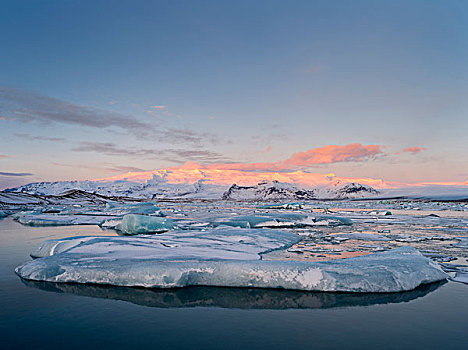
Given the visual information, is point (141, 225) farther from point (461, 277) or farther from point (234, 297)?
point (461, 277)

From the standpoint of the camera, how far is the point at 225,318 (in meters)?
3.83

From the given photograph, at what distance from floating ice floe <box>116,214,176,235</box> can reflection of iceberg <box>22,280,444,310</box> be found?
6.77 metres

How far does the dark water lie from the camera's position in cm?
320

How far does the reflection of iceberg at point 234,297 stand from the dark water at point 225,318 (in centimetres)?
1

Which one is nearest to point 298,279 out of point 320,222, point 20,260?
point 20,260

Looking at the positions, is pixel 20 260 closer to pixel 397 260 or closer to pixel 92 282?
pixel 92 282

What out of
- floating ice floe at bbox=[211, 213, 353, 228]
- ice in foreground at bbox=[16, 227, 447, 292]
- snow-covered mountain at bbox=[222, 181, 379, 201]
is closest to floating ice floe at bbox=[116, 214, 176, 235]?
floating ice floe at bbox=[211, 213, 353, 228]

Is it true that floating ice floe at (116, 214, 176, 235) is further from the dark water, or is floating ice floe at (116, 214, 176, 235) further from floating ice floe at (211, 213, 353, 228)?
the dark water

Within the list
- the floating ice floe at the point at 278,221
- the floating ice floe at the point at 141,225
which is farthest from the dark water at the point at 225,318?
the floating ice floe at the point at 278,221

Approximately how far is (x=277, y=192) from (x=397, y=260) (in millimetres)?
188205

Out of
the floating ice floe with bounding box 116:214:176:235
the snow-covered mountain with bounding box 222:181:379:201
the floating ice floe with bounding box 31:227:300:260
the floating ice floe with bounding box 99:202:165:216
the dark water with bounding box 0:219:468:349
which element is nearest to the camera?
the dark water with bounding box 0:219:468:349

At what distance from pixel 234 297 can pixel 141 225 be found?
8.06m

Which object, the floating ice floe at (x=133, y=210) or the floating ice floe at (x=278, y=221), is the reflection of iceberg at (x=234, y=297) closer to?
the floating ice floe at (x=278, y=221)

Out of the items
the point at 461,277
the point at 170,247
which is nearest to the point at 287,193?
the point at 170,247
